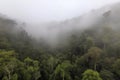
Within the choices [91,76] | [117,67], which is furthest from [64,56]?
[91,76]

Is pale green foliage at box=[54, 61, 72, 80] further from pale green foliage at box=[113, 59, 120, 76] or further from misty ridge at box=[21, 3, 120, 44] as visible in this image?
misty ridge at box=[21, 3, 120, 44]

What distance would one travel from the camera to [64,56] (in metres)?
86.4

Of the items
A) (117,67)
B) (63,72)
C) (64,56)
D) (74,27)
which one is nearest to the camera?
(117,67)

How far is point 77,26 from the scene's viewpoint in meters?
123

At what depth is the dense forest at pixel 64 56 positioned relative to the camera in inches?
2645

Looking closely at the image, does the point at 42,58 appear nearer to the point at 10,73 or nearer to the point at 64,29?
the point at 10,73

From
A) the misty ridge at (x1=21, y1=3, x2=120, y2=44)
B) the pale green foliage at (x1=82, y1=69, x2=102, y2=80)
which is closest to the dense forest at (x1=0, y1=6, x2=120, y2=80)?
the pale green foliage at (x1=82, y1=69, x2=102, y2=80)

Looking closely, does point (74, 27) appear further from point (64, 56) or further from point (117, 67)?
Answer: point (117, 67)

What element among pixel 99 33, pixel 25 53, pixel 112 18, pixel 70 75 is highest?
pixel 112 18

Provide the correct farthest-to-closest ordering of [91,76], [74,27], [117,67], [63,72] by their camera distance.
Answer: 1. [74,27]
2. [63,72]
3. [117,67]
4. [91,76]

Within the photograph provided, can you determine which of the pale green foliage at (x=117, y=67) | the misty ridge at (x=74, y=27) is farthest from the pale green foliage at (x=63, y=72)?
the misty ridge at (x=74, y=27)

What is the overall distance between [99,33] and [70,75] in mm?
34096

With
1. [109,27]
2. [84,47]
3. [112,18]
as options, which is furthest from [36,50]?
[112,18]

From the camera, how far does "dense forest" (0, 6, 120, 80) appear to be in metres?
67.2
